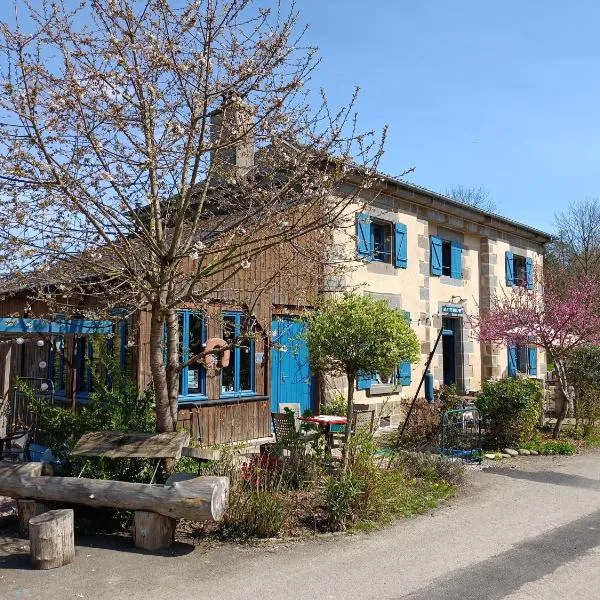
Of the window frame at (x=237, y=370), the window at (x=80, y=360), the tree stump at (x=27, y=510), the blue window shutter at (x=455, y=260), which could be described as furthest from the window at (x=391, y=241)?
the tree stump at (x=27, y=510)

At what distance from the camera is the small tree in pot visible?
23.1 ft

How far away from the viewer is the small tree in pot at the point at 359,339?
705 cm

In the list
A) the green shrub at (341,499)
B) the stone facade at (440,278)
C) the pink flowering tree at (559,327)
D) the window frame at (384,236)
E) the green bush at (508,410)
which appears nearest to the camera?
the green shrub at (341,499)

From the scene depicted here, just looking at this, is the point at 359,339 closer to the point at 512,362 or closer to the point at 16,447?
the point at 16,447

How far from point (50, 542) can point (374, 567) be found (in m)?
2.66

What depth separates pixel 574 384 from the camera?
11781 millimetres

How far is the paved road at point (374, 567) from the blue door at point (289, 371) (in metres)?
4.93

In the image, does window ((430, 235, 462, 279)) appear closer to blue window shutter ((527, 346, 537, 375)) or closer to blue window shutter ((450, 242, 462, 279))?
blue window shutter ((450, 242, 462, 279))

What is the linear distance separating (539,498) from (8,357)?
721 centimetres

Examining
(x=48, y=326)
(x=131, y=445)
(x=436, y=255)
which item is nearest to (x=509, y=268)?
(x=436, y=255)

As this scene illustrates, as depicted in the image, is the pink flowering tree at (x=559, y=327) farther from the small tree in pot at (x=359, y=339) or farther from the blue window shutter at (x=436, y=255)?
the small tree in pot at (x=359, y=339)

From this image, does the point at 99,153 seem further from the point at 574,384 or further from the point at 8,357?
the point at 574,384

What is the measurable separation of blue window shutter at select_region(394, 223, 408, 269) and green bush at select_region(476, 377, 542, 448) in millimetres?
4558

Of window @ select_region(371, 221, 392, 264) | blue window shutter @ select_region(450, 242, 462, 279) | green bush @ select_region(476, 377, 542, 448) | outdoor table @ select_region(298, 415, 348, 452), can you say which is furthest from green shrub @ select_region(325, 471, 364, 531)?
blue window shutter @ select_region(450, 242, 462, 279)
